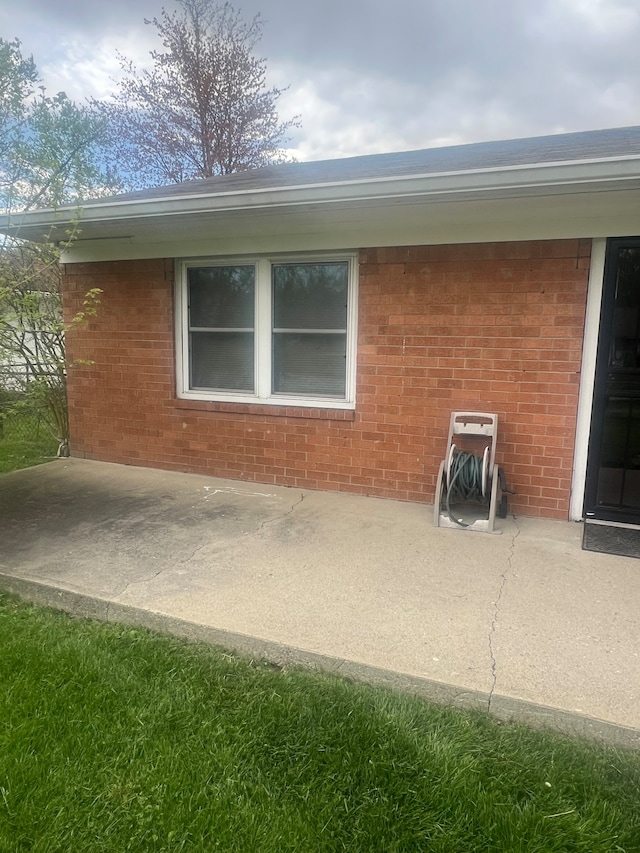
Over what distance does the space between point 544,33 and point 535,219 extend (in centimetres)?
967

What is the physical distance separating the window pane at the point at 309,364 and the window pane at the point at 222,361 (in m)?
0.32

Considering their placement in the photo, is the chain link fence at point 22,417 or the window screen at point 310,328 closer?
the window screen at point 310,328

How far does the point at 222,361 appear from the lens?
5691mm

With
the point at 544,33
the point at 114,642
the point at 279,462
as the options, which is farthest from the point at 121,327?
the point at 544,33

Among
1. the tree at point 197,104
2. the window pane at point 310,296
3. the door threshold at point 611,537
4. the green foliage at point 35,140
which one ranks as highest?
the tree at point 197,104

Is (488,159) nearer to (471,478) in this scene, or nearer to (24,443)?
(471,478)

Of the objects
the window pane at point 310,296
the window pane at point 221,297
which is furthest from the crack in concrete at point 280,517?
the window pane at point 221,297

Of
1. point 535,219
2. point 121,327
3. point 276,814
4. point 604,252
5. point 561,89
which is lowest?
point 276,814

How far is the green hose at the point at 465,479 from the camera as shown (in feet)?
14.0

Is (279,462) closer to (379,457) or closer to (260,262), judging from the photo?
(379,457)

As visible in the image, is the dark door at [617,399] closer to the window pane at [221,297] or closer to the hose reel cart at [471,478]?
the hose reel cart at [471,478]

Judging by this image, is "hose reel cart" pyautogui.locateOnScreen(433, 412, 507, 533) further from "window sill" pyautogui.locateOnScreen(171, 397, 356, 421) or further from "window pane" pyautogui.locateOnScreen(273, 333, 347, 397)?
"window pane" pyautogui.locateOnScreen(273, 333, 347, 397)

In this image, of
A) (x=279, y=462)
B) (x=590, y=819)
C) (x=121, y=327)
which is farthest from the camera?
→ (x=121, y=327)

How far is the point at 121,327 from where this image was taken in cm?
599
